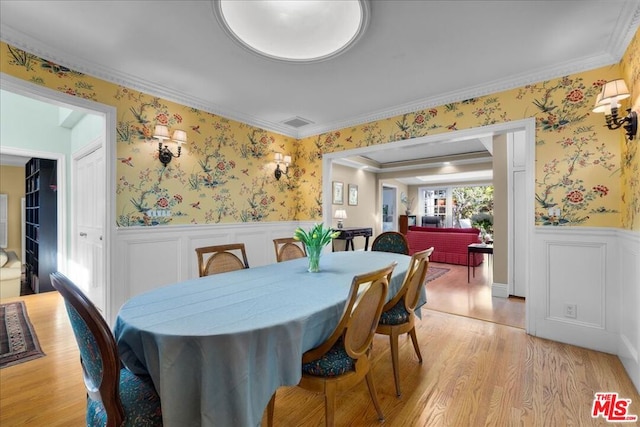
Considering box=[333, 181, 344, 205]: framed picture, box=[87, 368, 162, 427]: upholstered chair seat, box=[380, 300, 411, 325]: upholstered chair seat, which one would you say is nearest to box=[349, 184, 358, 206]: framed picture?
box=[333, 181, 344, 205]: framed picture

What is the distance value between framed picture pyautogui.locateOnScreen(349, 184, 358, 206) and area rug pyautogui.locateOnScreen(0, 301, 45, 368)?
6.04 meters

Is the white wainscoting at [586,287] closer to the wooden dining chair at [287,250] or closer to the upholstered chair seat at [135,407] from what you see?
the wooden dining chair at [287,250]

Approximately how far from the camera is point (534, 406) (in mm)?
1758

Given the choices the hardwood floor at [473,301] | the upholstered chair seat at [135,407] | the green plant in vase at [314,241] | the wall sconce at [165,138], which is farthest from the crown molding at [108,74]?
the hardwood floor at [473,301]

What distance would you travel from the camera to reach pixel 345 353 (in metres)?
1.45

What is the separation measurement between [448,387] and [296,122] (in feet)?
11.9

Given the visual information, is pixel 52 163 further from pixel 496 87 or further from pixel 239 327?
pixel 496 87

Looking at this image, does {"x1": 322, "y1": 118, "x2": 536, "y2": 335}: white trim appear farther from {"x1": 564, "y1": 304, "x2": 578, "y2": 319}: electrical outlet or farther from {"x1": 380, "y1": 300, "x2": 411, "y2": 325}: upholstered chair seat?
{"x1": 380, "y1": 300, "x2": 411, "y2": 325}: upholstered chair seat

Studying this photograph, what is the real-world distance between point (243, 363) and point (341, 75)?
2.64 meters

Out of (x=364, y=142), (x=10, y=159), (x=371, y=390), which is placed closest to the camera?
(x=371, y=390)

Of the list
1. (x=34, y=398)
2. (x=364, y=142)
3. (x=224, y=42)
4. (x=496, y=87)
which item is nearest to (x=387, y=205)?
(x=364, y=142)

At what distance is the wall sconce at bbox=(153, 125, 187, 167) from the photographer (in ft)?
9.98

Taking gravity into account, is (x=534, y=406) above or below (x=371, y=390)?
below

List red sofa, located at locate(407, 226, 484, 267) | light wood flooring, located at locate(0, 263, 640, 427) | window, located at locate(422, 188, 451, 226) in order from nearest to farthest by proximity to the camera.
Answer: light wood flooring, located at locate(0, 263, 640, 427) < red sofa, located at locate(407, 226, 484, 267) < window, located at locate(422, 188, 451, 226)
